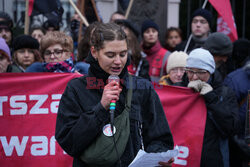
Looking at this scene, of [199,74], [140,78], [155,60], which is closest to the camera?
[140,78]

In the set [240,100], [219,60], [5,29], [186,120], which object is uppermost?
[5,29]

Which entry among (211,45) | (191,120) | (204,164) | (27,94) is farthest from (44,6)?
(204,164)

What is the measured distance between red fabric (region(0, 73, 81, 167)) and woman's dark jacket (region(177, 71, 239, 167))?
1408 millimetres

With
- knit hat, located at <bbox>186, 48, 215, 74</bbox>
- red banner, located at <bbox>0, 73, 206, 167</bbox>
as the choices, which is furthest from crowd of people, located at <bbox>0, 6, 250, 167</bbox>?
red banner, located at <bbox>0, 73, 206, 167</bbox>

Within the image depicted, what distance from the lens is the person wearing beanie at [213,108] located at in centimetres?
392

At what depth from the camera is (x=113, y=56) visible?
7.96ft

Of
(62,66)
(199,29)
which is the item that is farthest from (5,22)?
(199,29)

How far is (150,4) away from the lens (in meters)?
7.66

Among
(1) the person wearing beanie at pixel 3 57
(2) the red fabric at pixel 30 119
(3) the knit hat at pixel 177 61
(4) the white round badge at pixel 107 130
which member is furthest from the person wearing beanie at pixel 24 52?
(4) the white round badge at pixel 107 130

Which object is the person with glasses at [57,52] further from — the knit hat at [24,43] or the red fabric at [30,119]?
the knit hat at [24,43]

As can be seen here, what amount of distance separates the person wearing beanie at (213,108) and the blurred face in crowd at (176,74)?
622 mm

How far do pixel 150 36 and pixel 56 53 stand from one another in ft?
7.01

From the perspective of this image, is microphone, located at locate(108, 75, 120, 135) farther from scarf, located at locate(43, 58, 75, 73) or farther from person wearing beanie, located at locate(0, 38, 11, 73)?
person wearing beanie, located at locate(0, 38, 11, 73)

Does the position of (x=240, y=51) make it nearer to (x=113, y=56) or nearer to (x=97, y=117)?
(x=113, y=56)
